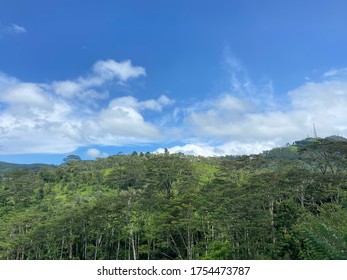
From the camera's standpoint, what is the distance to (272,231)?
14750 mm

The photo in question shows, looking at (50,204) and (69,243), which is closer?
(69,243)

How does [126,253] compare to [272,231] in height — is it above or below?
below

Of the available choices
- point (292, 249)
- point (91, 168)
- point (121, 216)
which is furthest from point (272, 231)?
point (91, 168)

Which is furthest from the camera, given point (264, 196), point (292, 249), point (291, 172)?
point (291, 172)

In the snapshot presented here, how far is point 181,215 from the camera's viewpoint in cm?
1680

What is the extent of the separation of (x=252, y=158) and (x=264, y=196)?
1604 cm

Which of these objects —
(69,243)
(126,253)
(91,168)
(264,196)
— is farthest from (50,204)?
(264,196)
